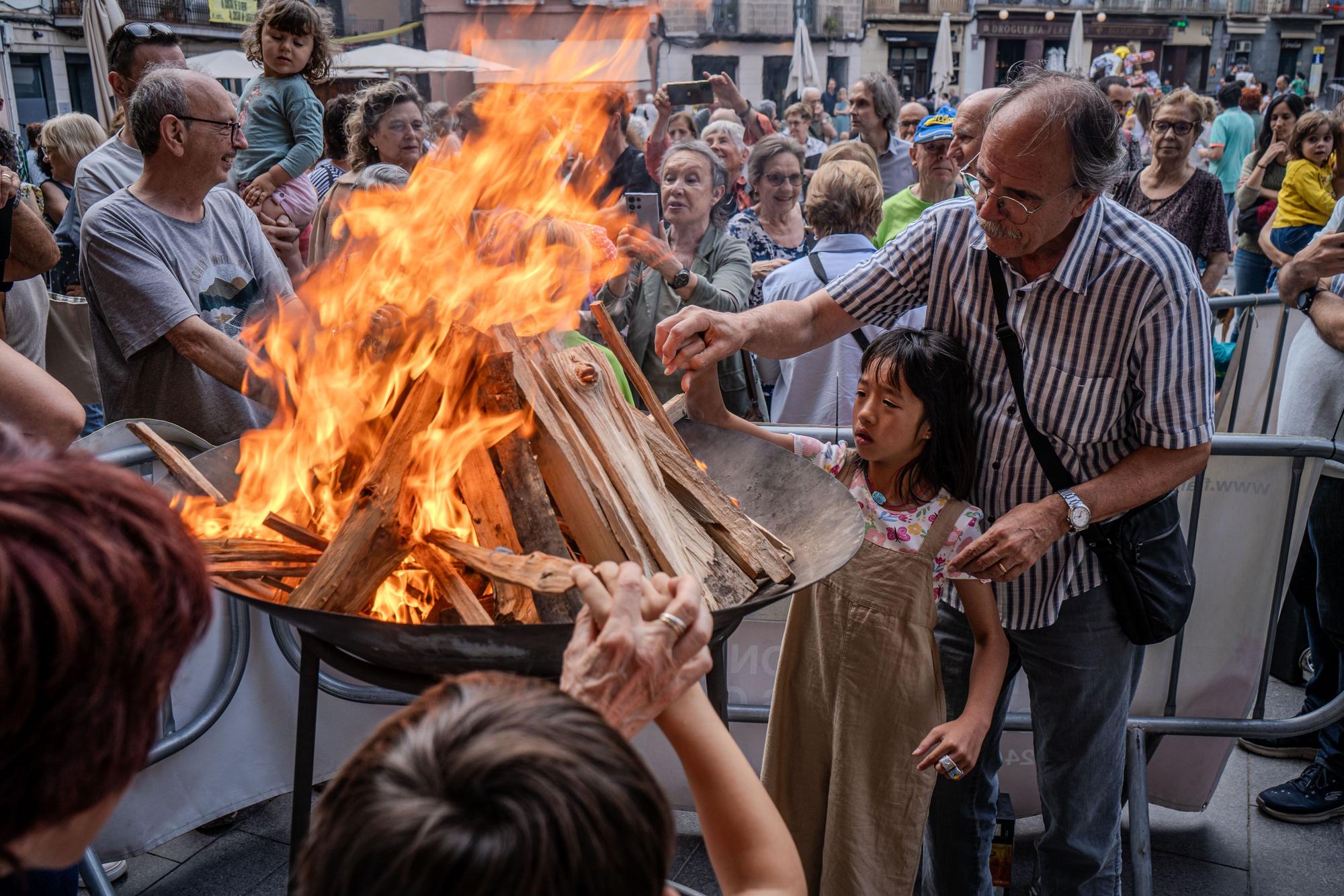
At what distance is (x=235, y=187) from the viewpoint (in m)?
5.55

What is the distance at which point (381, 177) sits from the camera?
4617 millimetres

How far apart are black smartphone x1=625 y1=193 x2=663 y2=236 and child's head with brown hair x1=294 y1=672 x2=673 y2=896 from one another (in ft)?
12.1

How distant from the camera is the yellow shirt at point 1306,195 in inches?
283

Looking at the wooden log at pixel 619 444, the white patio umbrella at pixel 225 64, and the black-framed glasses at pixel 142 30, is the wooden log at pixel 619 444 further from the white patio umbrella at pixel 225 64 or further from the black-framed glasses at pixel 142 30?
the white patio umbrella at pixel 225 64

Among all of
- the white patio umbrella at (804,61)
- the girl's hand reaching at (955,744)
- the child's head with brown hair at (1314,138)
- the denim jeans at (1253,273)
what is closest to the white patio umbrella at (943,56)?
the white patio umbrella at (804,61)

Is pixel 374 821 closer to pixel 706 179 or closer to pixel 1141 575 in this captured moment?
pixel 1141 575

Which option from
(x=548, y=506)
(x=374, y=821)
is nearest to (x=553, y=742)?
(x=374, y=821)

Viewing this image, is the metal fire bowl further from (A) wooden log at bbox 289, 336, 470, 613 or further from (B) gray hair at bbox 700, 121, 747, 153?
(B) gray hair at bbox 700, 121, 747, 153

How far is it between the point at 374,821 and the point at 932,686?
1.81m

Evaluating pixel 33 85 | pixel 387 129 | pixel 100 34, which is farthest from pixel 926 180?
pixel 33 85

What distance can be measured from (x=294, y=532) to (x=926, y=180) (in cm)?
431

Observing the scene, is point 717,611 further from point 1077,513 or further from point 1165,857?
point 1165,857

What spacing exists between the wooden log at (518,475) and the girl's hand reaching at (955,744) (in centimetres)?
96

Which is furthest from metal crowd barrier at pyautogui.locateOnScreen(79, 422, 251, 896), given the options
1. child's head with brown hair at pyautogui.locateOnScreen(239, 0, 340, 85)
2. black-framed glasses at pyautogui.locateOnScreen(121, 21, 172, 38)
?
child's head with brown hair at pyautogui.locateOnScreen(239, 0, 340, 85)
